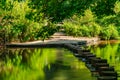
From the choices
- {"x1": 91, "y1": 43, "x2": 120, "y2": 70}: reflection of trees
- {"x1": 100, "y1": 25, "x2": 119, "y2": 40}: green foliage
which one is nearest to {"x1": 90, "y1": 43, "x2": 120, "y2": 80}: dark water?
{"x1": 91, "y1": 43, "x2": 120, "y2": 70}: reflection of trees

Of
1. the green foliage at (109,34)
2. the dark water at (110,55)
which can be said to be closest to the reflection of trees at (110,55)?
the dark water at (110,55)

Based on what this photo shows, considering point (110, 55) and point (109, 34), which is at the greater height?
point (109, 34)

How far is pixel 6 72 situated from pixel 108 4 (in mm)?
16170

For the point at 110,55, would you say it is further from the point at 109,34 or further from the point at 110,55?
the point at 109,34

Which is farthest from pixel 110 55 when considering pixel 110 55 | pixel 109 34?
pixel 109 34

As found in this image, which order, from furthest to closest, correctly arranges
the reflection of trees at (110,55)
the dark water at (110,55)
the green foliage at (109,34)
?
the green foliage at (109,34) → the reflection of trees at (110,55) → the dark water at (110,55)

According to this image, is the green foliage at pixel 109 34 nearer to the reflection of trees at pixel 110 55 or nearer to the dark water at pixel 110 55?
the dark water at pixel 110 55

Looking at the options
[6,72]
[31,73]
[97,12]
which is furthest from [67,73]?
[97,12]

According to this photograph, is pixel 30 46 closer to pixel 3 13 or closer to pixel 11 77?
pixel 3 13

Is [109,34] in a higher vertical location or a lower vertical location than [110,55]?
higher

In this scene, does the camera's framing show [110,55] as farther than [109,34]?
No

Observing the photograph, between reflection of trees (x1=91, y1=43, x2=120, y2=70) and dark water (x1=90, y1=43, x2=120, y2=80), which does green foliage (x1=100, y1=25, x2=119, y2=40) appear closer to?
dark water (x1=90, y1=43, x2=120, y2=80)

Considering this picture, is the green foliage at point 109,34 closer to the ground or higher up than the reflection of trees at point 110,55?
higher up

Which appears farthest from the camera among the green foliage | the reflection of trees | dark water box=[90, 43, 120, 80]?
the green foliage
